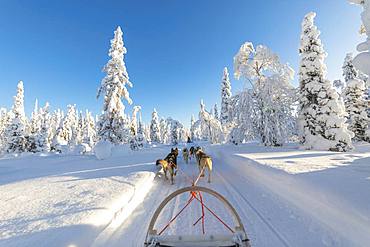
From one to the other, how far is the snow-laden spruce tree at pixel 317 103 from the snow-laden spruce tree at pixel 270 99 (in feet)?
3.97

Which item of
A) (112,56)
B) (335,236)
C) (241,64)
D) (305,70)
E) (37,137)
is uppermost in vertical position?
(112,56)

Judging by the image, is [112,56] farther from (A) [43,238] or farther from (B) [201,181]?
(A) [43,238]

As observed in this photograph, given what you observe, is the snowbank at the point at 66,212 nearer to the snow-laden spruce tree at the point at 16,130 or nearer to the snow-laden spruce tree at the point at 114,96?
the snow-laden spruce tree at the point at 114,96

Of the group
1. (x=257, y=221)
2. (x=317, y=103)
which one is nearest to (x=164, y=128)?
(x=317, y=103)

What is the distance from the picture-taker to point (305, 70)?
18.6m

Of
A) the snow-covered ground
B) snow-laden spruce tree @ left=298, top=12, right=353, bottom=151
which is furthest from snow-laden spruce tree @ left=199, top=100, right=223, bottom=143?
the snow-covered ground

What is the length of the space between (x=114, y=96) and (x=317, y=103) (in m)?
21.2

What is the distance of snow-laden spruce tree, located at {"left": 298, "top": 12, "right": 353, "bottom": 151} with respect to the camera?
54.6 ft

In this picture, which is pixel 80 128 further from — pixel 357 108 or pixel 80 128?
pixel 357 108

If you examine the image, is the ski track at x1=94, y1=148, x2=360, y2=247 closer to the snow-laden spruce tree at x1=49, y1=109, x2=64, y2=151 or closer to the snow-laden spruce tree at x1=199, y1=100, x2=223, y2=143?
the snow-laden spruce tree at x1=199, y1=100, x2=223, y2=143

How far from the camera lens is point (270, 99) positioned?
63.4 ft

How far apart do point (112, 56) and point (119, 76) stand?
251cm

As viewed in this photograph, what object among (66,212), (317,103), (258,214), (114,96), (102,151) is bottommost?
(258,214)

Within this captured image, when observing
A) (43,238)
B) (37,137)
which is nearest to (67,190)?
(43,238)
